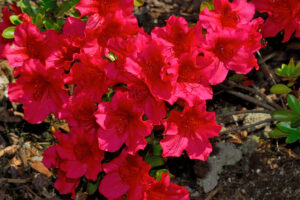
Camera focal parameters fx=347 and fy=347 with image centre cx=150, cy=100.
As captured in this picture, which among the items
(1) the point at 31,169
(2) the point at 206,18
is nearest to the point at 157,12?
(2) the point at 206,18

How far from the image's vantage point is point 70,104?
5.10 ft

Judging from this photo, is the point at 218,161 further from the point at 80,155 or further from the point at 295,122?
the point at 80,155

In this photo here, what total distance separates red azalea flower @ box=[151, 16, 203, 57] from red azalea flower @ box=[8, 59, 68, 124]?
488mm

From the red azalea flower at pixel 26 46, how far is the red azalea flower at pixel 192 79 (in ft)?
2.17

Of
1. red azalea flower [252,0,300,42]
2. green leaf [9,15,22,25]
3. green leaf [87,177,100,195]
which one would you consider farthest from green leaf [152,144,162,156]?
green leaf [9,15,22,25]

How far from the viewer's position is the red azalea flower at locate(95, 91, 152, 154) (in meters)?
1.48

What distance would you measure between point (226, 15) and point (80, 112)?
2.70 ft

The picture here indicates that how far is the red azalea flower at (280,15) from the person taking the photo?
72.3 inches

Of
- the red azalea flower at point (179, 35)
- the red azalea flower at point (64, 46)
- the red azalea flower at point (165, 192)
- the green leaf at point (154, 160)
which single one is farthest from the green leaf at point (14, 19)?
the red azalea flower at point (165, 192)

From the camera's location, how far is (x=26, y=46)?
1.66m

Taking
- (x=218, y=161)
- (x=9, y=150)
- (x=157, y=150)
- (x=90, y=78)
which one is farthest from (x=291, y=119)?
(x=9, y=150)

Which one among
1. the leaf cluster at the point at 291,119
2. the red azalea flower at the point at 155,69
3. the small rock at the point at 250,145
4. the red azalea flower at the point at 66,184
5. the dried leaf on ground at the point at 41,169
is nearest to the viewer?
the red azalea flower at the point at 155,69

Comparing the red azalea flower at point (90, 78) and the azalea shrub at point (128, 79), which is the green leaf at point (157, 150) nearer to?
the azalea shrub at point (128, 79)

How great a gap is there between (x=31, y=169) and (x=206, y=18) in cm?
148
